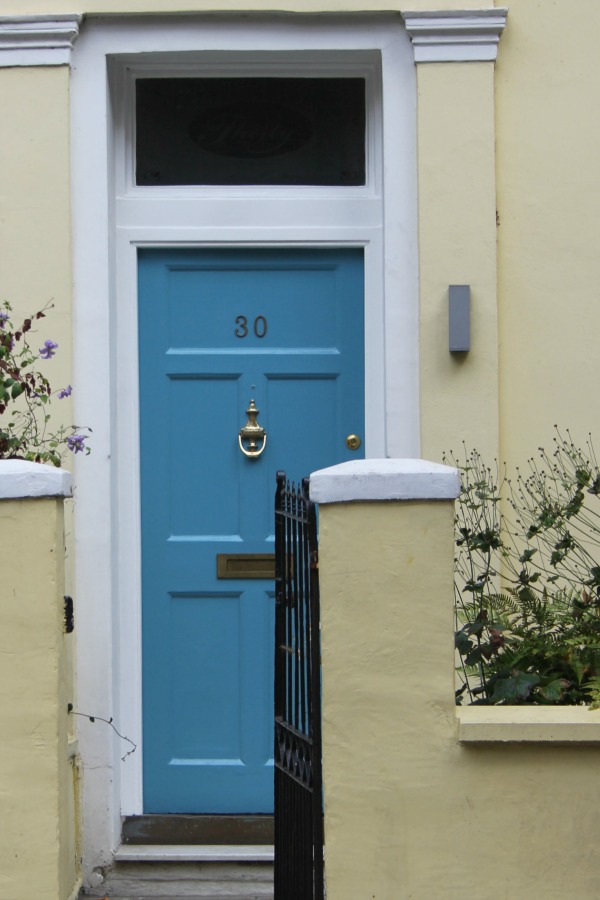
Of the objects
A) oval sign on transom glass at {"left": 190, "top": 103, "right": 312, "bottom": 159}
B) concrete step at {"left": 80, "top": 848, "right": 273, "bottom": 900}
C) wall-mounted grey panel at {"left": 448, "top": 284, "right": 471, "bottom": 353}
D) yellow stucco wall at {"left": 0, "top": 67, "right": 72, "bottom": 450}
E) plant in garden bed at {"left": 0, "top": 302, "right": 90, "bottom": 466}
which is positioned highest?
oval sign on transom glass at {"left": 190, "top": 103, "right": 312, "bottom": 159}

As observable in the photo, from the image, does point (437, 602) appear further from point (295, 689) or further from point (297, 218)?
point (297, 218)

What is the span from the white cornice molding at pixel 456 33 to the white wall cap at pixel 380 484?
7.30ft

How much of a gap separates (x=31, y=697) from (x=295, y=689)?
81cm

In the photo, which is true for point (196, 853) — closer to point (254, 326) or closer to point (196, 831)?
point (196, 831)

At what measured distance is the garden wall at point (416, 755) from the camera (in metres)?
3.55

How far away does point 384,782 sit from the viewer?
11.7ft

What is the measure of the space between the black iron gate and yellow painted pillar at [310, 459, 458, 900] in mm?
91

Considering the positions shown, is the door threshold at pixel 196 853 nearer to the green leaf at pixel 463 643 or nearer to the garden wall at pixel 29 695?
the garden wall at pixel 29 695

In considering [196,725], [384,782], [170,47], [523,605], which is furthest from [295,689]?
[170,47]

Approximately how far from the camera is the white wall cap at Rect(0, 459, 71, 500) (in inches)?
149

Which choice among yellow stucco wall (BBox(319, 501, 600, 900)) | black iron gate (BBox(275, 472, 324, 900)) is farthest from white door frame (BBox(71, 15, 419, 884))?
yellow stucco wall (BBox(319, 501, 600, 900))

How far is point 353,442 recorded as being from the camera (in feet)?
17.4

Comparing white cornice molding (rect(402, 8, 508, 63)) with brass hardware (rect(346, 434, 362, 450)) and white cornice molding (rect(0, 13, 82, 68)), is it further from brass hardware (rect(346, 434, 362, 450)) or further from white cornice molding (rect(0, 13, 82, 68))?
brass hardware (rect(346, 434, 362, 450))

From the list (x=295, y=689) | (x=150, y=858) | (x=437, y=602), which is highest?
(x=437, y=602)
